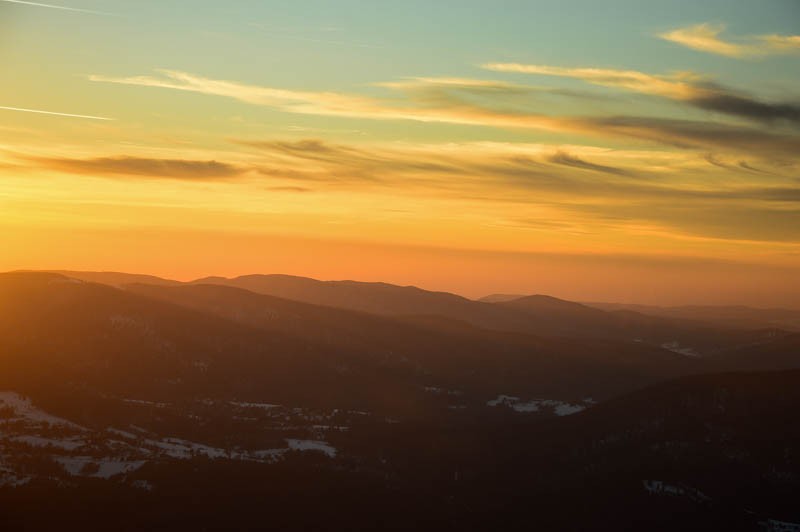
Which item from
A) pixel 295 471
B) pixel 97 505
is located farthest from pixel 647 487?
pixel 97 505

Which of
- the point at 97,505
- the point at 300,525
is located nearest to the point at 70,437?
the point at 97,505

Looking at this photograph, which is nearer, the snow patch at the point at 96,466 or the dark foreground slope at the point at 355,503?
the dark foreground slope at the point at 355,503

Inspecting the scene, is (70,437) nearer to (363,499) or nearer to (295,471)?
(295,471)

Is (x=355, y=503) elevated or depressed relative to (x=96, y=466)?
depressed

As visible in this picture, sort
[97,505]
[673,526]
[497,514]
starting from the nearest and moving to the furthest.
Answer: [97,505] < [673,526] < [497,514]

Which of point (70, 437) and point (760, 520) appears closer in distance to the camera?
point (760, 520)

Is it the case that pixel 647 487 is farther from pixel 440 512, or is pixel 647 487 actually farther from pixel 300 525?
pixel 300 525

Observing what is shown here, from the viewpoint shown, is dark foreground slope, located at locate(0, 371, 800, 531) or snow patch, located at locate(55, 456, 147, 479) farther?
snow patch, located at locate(55, 456, 147, 479)

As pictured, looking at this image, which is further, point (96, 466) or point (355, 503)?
point (355, 503)

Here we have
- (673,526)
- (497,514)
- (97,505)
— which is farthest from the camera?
(497,514)
